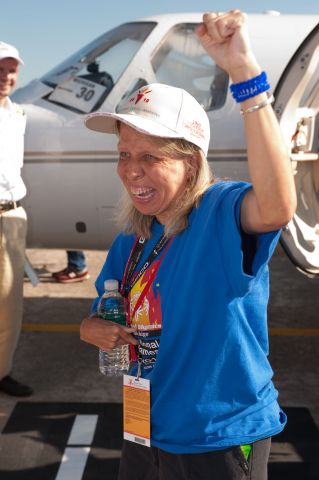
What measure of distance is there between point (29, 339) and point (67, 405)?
141 centimetres

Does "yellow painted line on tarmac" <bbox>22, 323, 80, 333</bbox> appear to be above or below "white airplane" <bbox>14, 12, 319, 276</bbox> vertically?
below

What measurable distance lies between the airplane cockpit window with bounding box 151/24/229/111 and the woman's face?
3.13 m

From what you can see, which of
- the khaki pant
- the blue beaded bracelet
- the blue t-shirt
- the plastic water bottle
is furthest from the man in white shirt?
the blue beaded bracelet

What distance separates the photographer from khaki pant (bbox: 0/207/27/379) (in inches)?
168

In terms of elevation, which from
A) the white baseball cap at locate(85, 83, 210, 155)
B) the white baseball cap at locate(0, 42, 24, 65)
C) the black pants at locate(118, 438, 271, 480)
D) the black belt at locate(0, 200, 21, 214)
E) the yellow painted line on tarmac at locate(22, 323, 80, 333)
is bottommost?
the yellow painted line on tarmac at locate(22, 323, 80, 333)

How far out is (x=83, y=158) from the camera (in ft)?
16.3

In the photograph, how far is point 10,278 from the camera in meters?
4.34

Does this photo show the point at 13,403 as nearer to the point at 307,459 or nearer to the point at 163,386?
the point at 307,459

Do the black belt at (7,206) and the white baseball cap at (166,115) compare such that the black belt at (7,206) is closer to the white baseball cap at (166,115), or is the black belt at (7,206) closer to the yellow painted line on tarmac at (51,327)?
the yellow painted line on tarmac at (51,327)

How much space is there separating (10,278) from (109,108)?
156 cm

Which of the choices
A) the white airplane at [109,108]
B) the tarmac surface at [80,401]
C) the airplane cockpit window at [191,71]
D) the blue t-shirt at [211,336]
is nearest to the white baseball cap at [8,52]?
the white airplane at [109,108]

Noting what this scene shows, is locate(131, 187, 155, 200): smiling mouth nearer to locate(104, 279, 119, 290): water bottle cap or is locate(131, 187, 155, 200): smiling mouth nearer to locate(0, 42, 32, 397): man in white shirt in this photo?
locate(104, 279, 119, 290): water bottle cap

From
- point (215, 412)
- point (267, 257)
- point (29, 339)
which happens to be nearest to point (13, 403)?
point (29, 339)

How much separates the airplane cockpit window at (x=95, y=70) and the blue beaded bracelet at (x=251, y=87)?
11.7 feet
